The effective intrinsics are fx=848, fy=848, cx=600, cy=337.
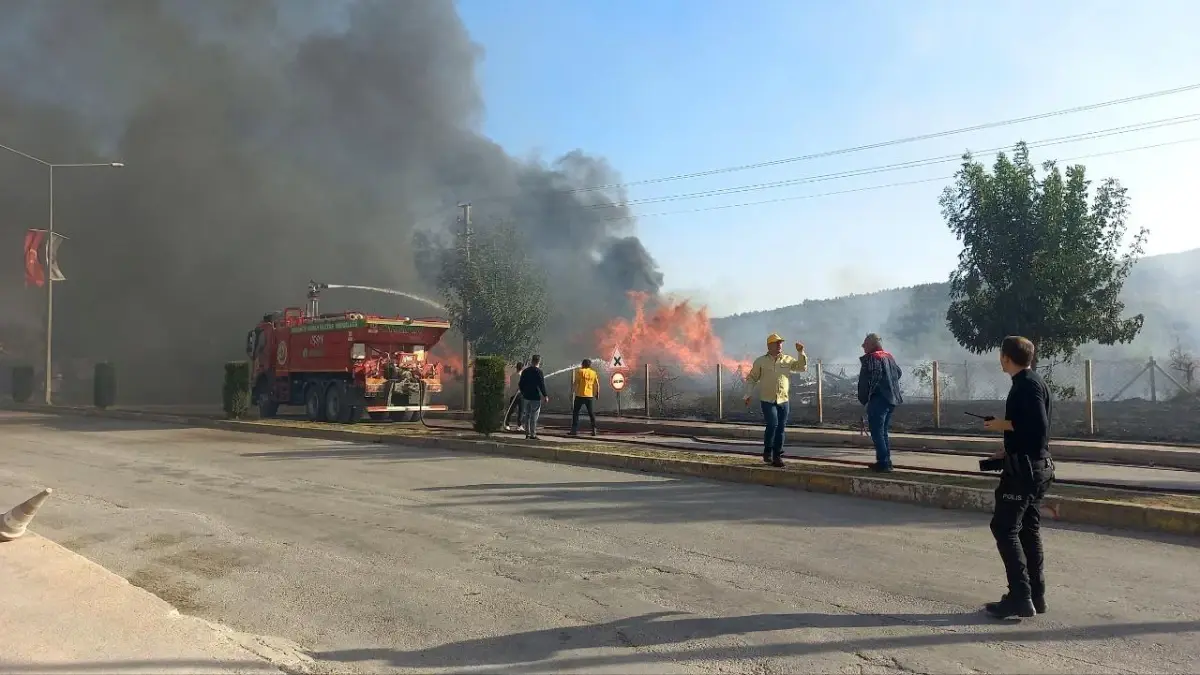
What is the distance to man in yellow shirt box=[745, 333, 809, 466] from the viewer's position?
9.36 m

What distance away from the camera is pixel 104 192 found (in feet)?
136

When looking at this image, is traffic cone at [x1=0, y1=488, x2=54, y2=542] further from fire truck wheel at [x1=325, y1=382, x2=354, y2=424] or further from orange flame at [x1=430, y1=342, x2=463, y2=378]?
orange flame at [x1=430, y1=342, x2=463, y2=378]

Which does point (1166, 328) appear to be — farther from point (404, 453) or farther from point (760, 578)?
point (760, 578)

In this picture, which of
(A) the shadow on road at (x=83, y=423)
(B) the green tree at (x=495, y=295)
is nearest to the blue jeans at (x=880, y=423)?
(A) the shadow on road at (x=83, y=423)

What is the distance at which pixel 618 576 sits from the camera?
17.1 feet

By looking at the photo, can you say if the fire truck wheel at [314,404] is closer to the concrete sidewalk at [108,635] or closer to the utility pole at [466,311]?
the utility pole at [466,311]

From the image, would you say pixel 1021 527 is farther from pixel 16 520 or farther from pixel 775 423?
pixel 16 520

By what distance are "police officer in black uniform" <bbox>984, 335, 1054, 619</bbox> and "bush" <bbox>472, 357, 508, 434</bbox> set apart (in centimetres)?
1010

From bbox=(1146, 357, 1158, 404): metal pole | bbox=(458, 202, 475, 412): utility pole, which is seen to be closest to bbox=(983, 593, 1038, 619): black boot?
bbox=(1146, 357, 1158, 404): metal pole

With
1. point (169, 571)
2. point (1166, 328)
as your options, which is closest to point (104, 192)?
point (169, 571)

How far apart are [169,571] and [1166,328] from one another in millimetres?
50873

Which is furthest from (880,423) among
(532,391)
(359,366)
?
(359,366)

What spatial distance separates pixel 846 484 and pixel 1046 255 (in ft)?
26.6

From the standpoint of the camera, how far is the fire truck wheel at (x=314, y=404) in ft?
64.5
